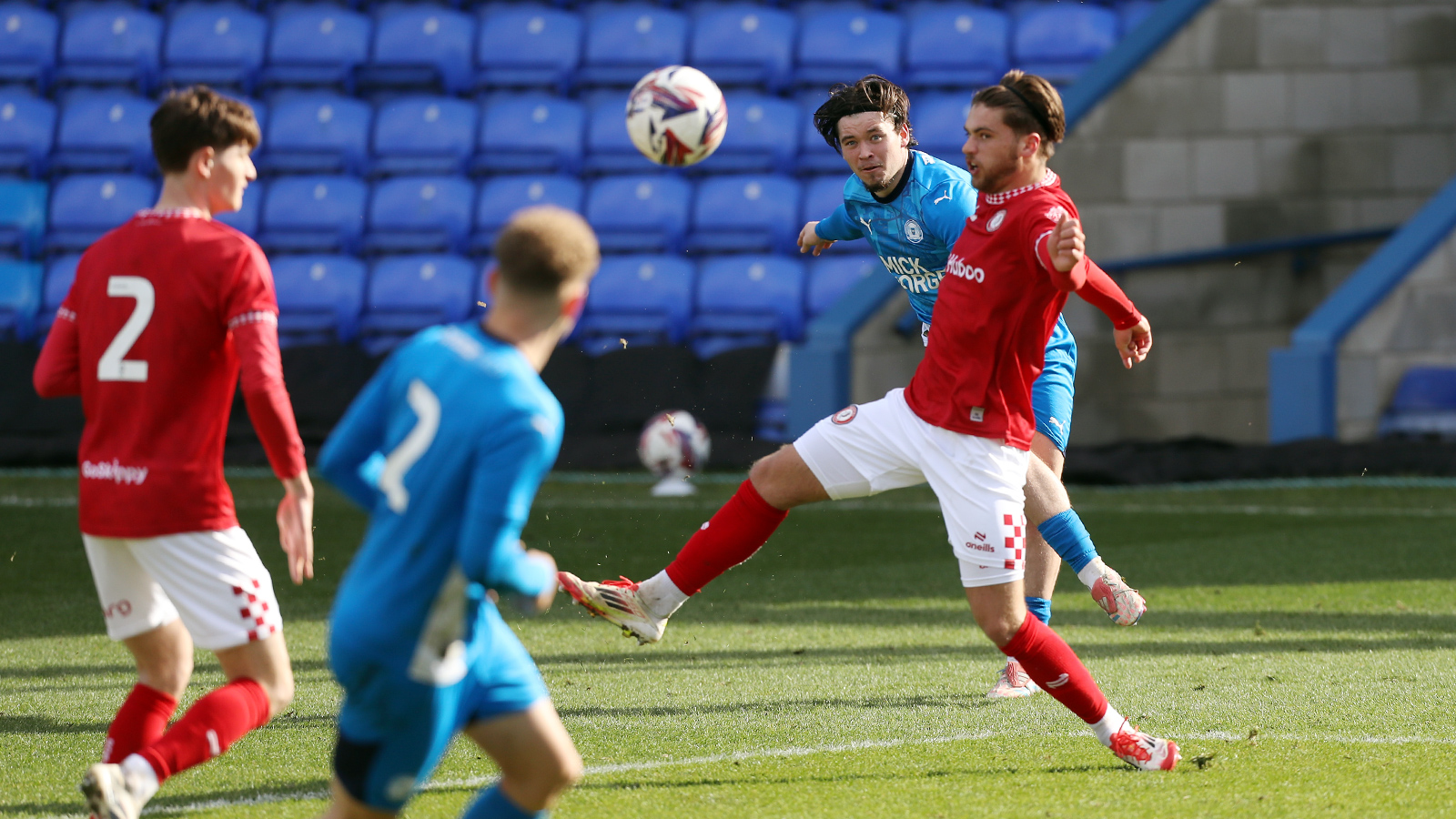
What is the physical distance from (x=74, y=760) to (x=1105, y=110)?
31.9ft

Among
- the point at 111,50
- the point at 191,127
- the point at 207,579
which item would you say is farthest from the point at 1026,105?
the point at 111,50

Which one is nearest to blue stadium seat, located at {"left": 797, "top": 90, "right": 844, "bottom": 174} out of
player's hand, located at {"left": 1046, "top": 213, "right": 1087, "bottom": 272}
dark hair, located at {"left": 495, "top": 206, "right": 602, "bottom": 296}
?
player's hand, located at {"left": 1046, "top": 213, "right": 1087, "bottom": 272}

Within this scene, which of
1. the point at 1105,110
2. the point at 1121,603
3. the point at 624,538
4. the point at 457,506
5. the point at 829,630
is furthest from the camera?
the point at 1105,110

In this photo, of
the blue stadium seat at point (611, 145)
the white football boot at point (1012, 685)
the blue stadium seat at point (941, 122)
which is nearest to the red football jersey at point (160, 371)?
the white football boot at point (1012, 685)

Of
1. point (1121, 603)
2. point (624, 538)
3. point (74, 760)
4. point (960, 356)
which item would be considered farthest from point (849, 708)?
point (624, 538)

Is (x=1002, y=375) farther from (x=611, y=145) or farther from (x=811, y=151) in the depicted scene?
(x=611, y=145)

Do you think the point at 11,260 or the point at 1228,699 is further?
the point at 11,260

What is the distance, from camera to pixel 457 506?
2.41 meters

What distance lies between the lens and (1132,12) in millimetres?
13750

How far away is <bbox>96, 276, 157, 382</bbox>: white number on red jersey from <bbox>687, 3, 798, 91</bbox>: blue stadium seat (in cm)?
1067

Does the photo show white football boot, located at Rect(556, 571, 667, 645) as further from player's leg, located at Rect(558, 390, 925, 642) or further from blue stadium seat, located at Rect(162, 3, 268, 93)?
blue stadium seat, located at Rect(162, 3, 268, 93)

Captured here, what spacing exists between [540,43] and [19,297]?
16.0ft

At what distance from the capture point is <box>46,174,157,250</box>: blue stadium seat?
536 inches

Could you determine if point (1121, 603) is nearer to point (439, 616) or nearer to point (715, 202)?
point (439, 616)
